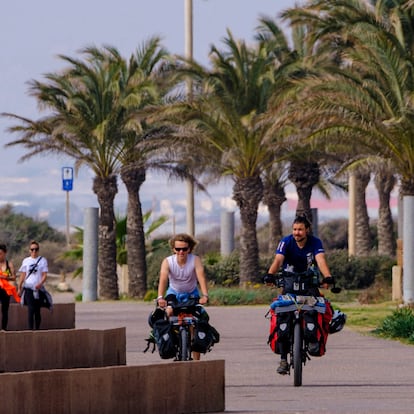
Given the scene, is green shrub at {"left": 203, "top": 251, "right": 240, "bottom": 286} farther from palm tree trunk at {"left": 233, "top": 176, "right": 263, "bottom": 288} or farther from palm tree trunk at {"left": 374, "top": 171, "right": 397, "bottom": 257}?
palm tree trunk at {"left": 374, "top": 171, "right": 397, "bottom": 257}

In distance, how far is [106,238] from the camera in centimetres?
4822

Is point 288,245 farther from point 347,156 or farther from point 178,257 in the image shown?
point 347,156

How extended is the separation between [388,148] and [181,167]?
1090cm

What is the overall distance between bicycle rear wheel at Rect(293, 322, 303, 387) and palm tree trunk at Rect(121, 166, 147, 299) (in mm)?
32502

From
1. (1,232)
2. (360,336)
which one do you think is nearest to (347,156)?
(360,336)

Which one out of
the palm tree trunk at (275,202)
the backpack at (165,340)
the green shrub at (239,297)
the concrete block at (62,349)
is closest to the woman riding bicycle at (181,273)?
the backpack at (165,340)

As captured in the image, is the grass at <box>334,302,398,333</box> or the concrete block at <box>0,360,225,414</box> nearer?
the concrete block at <box>0,360,225,414</box>

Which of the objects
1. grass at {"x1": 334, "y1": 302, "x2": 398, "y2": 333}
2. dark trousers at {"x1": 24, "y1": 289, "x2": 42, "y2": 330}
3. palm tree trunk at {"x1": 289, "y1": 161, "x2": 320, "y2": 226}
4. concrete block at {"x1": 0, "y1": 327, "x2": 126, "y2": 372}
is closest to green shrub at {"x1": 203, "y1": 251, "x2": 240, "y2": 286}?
palm tree trunk at {"x1": 289, "y1": 161, "x2": 320, "y2": 226}

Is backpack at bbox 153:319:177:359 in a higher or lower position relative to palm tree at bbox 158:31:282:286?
lower

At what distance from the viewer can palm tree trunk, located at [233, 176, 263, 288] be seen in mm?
44375

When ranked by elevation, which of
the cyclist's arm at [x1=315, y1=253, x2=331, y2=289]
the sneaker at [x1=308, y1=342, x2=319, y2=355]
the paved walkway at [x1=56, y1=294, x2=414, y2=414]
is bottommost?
the paved walkway at [x1=56, y1=294, x2=414, y2=414]

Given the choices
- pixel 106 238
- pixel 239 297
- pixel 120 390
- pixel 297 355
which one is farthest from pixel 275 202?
pixel 120 390

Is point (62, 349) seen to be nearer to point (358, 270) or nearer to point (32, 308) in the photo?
point (32, 308)

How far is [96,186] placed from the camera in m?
47.9
